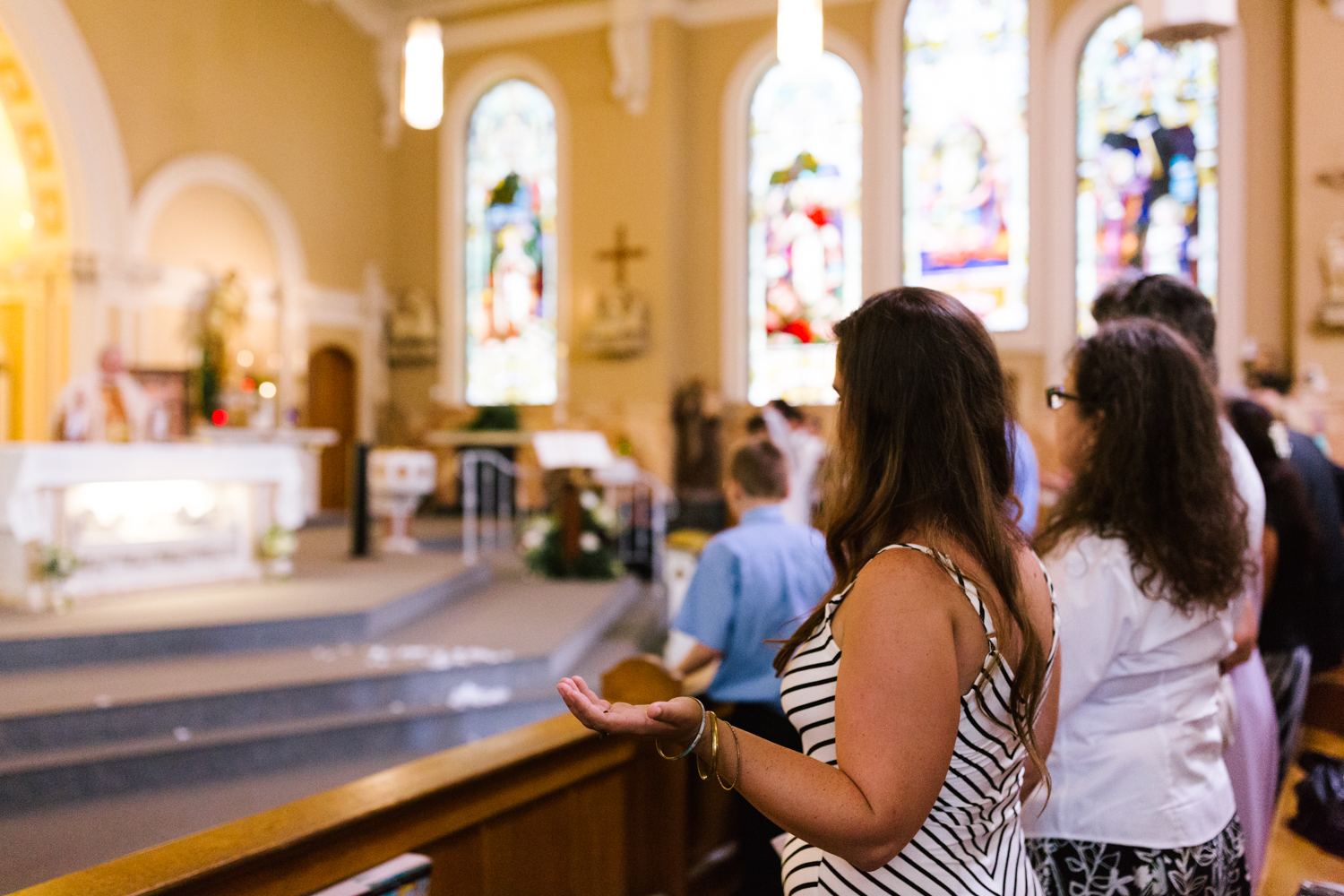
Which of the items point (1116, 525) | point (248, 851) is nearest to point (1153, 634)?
point (1116, 525)

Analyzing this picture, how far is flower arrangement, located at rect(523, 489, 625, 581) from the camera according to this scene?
7.40 metres

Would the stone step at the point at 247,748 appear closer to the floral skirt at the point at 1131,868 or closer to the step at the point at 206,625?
the step at the point at 206,625

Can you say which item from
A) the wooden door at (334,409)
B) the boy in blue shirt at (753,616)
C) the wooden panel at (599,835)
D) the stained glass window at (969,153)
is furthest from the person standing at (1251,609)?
the wooden door at (334,409)

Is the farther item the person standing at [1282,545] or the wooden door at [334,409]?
the wooden door at [334,409]

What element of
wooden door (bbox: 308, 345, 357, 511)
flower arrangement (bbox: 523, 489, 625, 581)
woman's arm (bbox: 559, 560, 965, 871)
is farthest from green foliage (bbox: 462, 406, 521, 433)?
woman's arm (bbox: 559, 560, 965, 871)

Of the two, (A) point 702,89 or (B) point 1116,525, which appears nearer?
(B) point 1116,525

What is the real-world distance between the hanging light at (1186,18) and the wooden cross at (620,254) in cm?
849

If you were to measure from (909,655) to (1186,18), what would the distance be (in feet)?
8.09

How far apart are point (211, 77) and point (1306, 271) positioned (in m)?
10.1

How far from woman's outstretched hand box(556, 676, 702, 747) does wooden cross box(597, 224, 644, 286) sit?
33.8ft

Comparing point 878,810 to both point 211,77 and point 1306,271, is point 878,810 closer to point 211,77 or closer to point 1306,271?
point 1306,271

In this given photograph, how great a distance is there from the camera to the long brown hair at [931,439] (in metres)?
1.12

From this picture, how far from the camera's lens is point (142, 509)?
18.9 ft

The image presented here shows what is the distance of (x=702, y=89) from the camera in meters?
11.4
